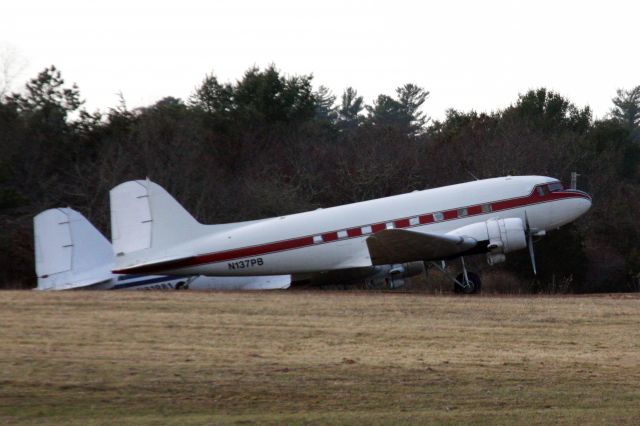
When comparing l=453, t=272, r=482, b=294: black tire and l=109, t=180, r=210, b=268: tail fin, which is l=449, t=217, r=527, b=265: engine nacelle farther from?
l=109, t=180, r=210, b=268: tail fin

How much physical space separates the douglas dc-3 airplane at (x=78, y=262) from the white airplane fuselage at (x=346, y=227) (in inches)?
37.1

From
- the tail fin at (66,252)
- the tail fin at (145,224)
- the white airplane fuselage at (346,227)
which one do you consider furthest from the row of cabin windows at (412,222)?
the tail fin at (66,252)

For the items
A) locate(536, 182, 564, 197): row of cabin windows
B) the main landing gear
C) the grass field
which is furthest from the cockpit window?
the grass field

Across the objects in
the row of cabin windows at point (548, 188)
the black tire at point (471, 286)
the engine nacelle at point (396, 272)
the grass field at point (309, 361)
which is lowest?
the grass field at point (309, 361)

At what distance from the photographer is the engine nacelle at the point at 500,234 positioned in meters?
28.9

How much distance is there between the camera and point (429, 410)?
1504 cm

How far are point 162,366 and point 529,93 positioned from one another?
227 feet

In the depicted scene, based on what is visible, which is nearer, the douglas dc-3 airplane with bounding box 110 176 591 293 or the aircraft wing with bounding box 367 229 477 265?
Answer: the aircraft wing with bounding box 367 229 477 265

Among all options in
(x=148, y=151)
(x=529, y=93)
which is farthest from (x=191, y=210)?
(x=529, y=93)

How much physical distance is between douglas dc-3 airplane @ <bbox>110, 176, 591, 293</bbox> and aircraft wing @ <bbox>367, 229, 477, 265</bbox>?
2 centimetres

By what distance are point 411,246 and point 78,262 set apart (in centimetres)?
831

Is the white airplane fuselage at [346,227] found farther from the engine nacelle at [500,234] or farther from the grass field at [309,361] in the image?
the grass field at [309,361]

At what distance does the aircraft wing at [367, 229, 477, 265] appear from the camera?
27.7m

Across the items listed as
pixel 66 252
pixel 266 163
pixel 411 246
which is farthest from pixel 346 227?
pixel 266 163
